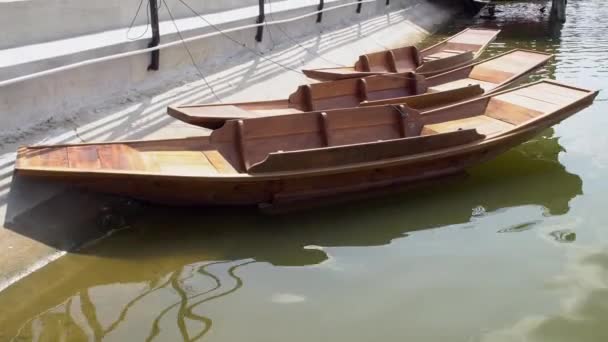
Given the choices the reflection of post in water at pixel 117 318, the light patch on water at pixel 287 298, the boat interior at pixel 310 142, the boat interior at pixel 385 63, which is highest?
the boat interior at pixel 385 63

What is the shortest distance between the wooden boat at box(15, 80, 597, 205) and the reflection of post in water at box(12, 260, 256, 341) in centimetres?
100

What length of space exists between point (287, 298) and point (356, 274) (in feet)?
2.25

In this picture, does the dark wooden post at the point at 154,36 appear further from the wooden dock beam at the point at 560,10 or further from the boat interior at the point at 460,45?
the wooden dock beam at the point at 560,10

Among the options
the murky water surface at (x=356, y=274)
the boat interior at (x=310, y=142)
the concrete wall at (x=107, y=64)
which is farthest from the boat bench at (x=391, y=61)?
the murky water surface at (x=356, y=274)

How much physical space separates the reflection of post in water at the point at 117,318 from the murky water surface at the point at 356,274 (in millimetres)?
13

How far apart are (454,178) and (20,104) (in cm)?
482

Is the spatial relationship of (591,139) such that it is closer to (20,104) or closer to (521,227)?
(521,227)

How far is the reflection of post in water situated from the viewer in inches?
171

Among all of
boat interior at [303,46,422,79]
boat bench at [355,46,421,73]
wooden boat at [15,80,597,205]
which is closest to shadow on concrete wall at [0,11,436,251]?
wooden boat at [15,80,597,205]

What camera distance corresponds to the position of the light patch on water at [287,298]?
4.73 meters

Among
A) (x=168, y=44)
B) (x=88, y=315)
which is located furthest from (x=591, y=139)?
(x=88, y=315)

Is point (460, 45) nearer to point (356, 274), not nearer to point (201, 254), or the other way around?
point (356, 274)

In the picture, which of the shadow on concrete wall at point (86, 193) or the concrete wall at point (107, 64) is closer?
the shadow on concrete wall at point (86, 193)

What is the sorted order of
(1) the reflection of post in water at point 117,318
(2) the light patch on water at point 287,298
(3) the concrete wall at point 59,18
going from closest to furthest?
(1) the reflection of post in water at point 117,318
(2) the light patch on water at point 287,298
(3) the concrete wall at point 59,18
